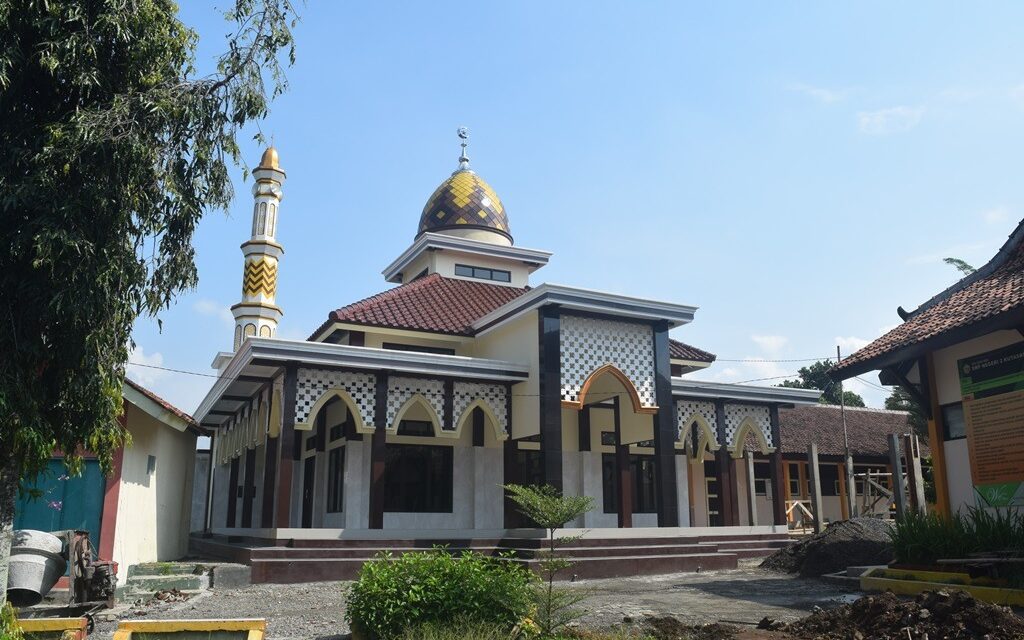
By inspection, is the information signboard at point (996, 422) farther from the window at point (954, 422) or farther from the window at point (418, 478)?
the window at point (418, 478)

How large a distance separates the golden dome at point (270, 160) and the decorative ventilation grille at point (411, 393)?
12244 millimetres

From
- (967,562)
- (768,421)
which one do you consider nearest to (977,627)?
(967,562)

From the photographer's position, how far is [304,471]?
21.2 metres

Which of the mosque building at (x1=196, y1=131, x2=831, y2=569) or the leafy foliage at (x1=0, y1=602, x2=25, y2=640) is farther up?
the mosque building at (x1=196, y1=131, x2=831, y2=569)

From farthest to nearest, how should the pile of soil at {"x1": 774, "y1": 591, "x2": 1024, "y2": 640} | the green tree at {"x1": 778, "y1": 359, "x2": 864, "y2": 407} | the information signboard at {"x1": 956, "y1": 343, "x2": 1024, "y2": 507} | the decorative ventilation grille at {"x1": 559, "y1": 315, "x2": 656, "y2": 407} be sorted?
the green tree at {"x1": 778, "y1": 359, "x2": 864, "y2": 407}, the decorative ventilation grille at {"x1": 559, "y1": 315, "x2": 656, "y2": 407}, the information signboard at {"x1": 956, "y1": 343, "x2": 1024, "y2": 507}, the pile of soil at {"x1": 774, "y1": 591, "x2": 1024, "y2": 640}

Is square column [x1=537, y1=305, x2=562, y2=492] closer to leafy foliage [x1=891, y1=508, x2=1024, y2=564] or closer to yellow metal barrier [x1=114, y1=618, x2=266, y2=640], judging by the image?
leafy foliage [x1=891, y1=508, x2=1024, y2=564]

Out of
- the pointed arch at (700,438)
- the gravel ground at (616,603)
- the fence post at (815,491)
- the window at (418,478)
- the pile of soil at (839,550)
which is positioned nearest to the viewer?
the gravel ground at (616,603)

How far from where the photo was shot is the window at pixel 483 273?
23.5 metres

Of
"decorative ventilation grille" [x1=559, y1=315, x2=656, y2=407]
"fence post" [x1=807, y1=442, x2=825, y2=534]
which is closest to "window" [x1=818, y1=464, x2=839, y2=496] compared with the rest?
"fence post" [x1=807, y1=442, x2=825, y2=534]

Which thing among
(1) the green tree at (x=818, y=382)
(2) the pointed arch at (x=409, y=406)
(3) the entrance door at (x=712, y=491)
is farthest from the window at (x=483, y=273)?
(1) the green tree at (x=818, y=382)

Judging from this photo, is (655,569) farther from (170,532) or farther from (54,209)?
(54,209)

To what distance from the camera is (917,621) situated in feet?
25.6

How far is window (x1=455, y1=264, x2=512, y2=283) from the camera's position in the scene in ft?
77.2

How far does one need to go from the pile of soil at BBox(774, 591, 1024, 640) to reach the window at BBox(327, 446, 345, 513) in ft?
39.6
